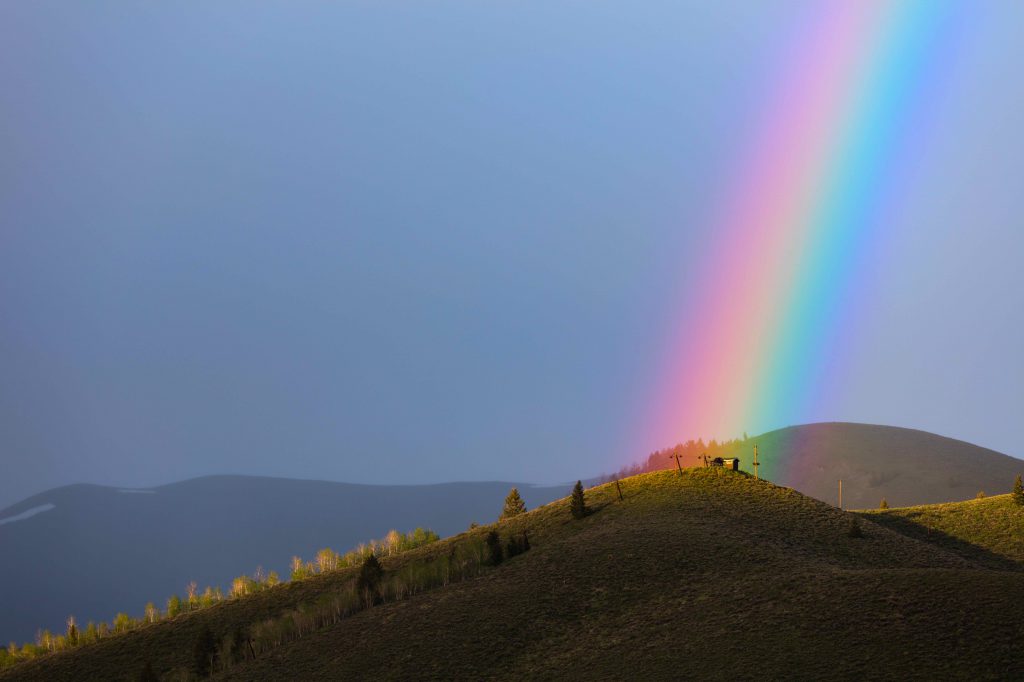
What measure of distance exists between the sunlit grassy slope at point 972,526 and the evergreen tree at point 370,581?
33.9 m

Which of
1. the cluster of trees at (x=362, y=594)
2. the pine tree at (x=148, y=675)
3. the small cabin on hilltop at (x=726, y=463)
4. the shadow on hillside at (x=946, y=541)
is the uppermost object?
the small cabin on hilltop at (x=726, y=463)

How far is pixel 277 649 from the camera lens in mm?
44250

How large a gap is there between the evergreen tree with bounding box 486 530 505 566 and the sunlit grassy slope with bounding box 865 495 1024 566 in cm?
2674

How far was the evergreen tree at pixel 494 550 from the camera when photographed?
51.6m

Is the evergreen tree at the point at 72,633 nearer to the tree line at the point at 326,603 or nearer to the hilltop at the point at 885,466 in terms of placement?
the tree line at the point at 326,603

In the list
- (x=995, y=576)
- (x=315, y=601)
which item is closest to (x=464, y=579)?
(x=315, y=601)

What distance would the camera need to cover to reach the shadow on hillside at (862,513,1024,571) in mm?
51281

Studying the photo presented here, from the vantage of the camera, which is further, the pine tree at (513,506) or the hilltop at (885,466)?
the hilltop at (885,466)

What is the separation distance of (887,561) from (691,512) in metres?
11.5

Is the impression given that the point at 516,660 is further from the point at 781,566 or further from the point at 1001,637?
the point at 1001,637

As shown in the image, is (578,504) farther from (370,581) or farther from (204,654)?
(204,654)

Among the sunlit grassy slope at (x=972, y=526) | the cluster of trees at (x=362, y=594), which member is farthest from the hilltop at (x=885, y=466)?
the cluster of trees at (x=362, y=594)

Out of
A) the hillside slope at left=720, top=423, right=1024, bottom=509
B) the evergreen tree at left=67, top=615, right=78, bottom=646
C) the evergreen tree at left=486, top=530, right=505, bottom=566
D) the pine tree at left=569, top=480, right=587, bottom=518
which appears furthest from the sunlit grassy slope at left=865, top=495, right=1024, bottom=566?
the hillside slope at left=720, top=423, right=1024, bottom=509

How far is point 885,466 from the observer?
164 meters
